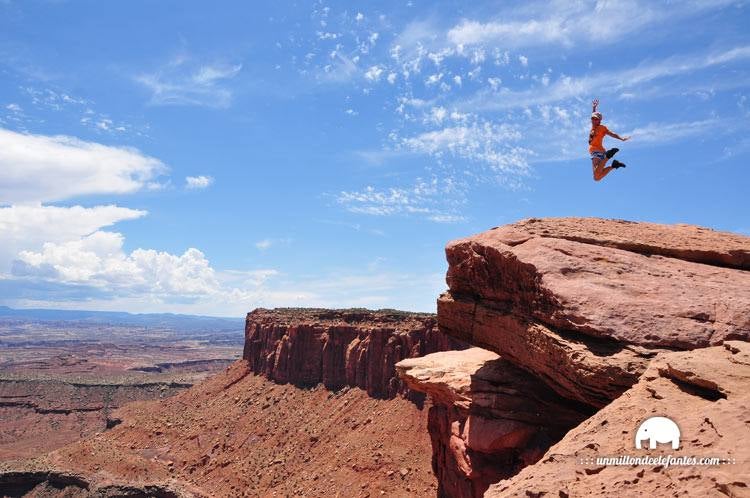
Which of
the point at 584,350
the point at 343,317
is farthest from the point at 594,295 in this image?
the point at 343,317

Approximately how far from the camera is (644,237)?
49.9ft

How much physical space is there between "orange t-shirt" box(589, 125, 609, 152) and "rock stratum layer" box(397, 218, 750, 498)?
229cm

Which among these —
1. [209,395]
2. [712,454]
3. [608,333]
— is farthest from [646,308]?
[209,395]

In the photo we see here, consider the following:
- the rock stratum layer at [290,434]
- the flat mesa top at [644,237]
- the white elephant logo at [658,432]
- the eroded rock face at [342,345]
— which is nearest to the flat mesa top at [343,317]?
the eroded rock face at [342,345]

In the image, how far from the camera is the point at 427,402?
163 feet

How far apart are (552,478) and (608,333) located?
378cm

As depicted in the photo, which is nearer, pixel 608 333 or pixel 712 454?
pixel 712 454

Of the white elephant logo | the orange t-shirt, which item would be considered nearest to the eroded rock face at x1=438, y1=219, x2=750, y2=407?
the white elephant logo

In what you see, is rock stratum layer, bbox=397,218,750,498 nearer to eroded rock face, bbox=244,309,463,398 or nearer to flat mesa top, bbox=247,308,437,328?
eroded rock face, bbox=244,309,463,398

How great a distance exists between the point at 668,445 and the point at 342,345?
2326 inches

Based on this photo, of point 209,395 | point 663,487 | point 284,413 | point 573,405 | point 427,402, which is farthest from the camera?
point 209,395

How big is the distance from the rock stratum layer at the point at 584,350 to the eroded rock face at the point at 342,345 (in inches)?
1299

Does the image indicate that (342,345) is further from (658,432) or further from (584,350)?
(658,432)

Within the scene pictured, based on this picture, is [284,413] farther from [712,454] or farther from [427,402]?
[712,454]
